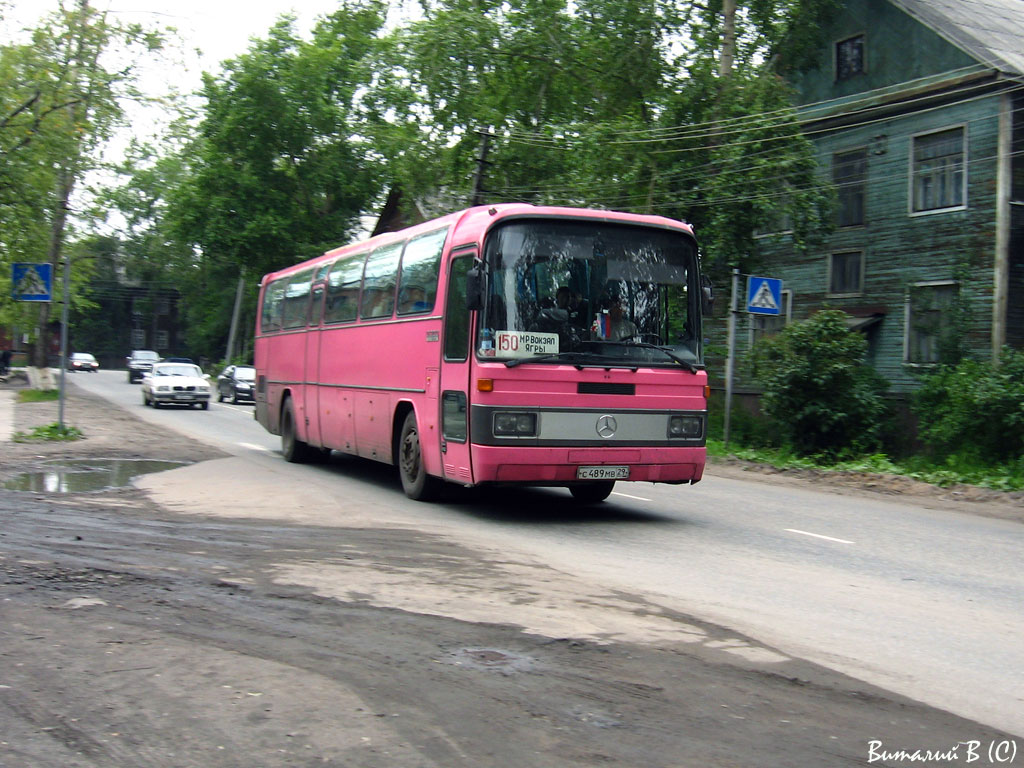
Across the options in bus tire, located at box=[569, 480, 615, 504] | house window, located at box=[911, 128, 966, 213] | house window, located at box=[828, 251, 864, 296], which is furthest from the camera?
house window, located at box=[828, 251, 864, 296]

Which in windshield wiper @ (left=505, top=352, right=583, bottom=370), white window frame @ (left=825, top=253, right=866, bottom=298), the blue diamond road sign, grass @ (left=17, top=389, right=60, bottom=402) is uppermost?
white window frame @ (left=825, top=253, right=866, bottom=298)

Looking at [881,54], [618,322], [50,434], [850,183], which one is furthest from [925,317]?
[50,434]

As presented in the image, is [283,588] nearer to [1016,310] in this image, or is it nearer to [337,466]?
[337,466]

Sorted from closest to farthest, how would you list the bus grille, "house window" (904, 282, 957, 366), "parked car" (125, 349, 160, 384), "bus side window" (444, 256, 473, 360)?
the bus grille, "bus side window" (444, 256, 473, 360), "house window" (904, 282, 957, 366), "parked car" (125, 349, 160, 384)

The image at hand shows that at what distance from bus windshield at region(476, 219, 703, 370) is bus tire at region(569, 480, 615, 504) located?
2239 millimetres

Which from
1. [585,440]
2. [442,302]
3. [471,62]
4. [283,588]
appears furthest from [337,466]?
[471,62]

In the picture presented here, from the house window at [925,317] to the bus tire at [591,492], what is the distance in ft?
48.8

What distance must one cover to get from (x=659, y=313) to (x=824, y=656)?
5751 millimetres

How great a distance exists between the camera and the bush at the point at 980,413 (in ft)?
61.0

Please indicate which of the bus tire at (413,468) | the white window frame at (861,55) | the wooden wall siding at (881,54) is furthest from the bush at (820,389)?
the white window frame at (861,55)

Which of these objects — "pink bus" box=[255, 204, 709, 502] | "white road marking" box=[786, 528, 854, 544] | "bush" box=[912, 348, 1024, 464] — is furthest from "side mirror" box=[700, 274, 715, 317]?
"bush" box=[912, 348, 1024, 464]

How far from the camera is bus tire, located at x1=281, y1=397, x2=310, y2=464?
56.3ft

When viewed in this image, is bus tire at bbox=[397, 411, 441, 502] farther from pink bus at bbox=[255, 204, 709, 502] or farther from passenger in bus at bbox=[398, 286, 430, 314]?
passenger in bus at bbox=[398, 286, 430, 314]

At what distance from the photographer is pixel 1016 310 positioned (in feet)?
80.3
